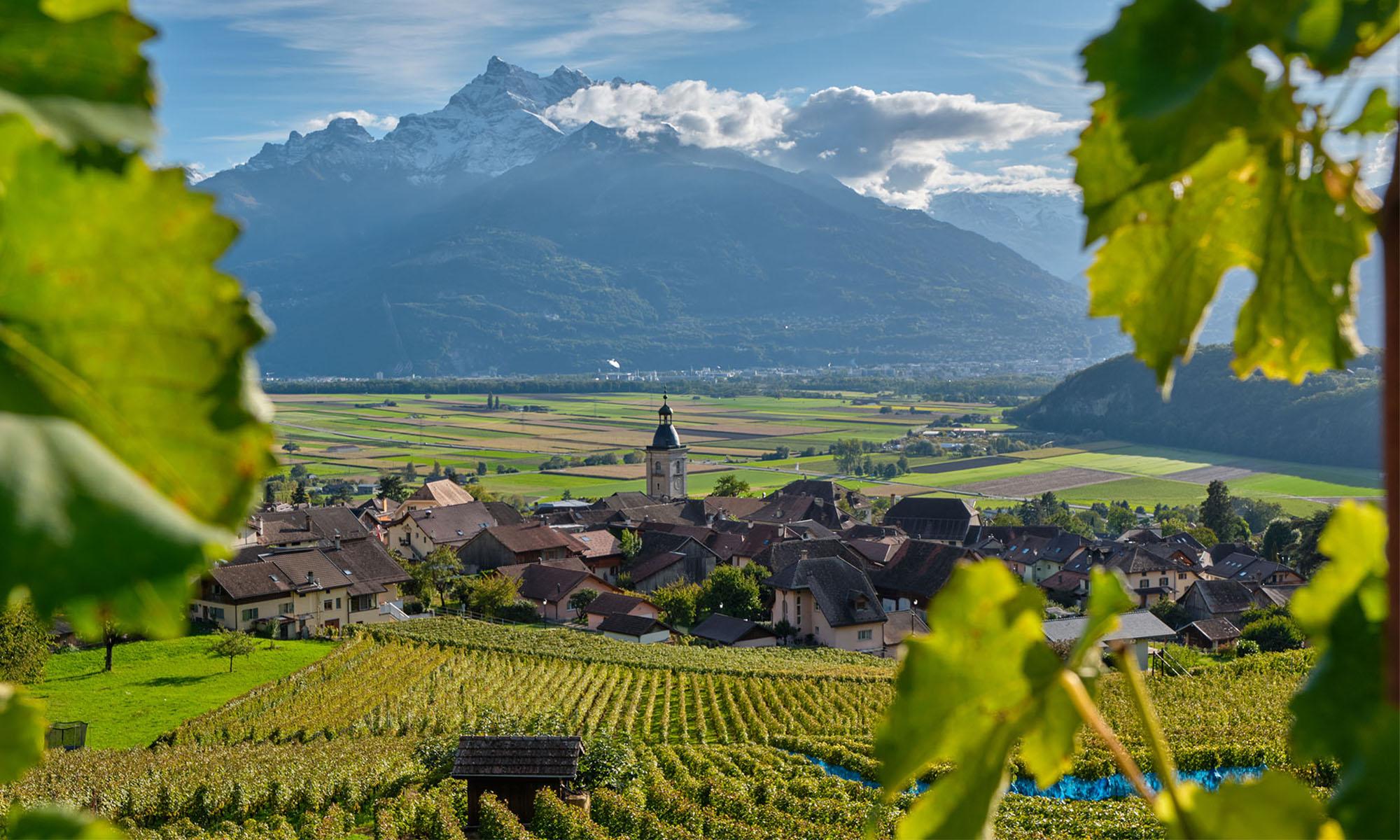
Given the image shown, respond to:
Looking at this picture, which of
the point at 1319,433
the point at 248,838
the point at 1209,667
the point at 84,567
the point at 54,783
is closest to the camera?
the point at 84,567

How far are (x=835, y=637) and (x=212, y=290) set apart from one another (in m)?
45.3

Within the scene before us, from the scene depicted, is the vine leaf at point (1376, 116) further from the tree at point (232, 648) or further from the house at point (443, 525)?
the house at point (443, 525)

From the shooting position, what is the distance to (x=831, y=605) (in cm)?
4444

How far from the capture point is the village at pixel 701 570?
1702 inches

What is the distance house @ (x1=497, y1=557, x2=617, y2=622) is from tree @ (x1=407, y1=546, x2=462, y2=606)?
316 centimetres

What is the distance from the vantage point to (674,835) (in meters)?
20.2

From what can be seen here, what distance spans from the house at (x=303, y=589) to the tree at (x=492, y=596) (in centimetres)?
339

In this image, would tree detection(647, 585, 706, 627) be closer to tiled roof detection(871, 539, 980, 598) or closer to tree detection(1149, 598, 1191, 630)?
tiled roof detection(871, 539, 980, 598)

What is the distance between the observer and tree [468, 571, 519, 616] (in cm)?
4656

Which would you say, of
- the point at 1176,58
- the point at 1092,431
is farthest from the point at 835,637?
the point at 1092,431

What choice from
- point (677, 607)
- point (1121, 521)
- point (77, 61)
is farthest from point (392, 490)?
point (77, 61)

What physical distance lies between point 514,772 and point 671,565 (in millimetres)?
32906

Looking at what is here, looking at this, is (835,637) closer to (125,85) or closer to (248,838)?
(248,838)

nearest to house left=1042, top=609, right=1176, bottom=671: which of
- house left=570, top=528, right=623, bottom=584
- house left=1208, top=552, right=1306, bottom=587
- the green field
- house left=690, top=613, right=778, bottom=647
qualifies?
house left=690, top=613, right=778, bottom=647
